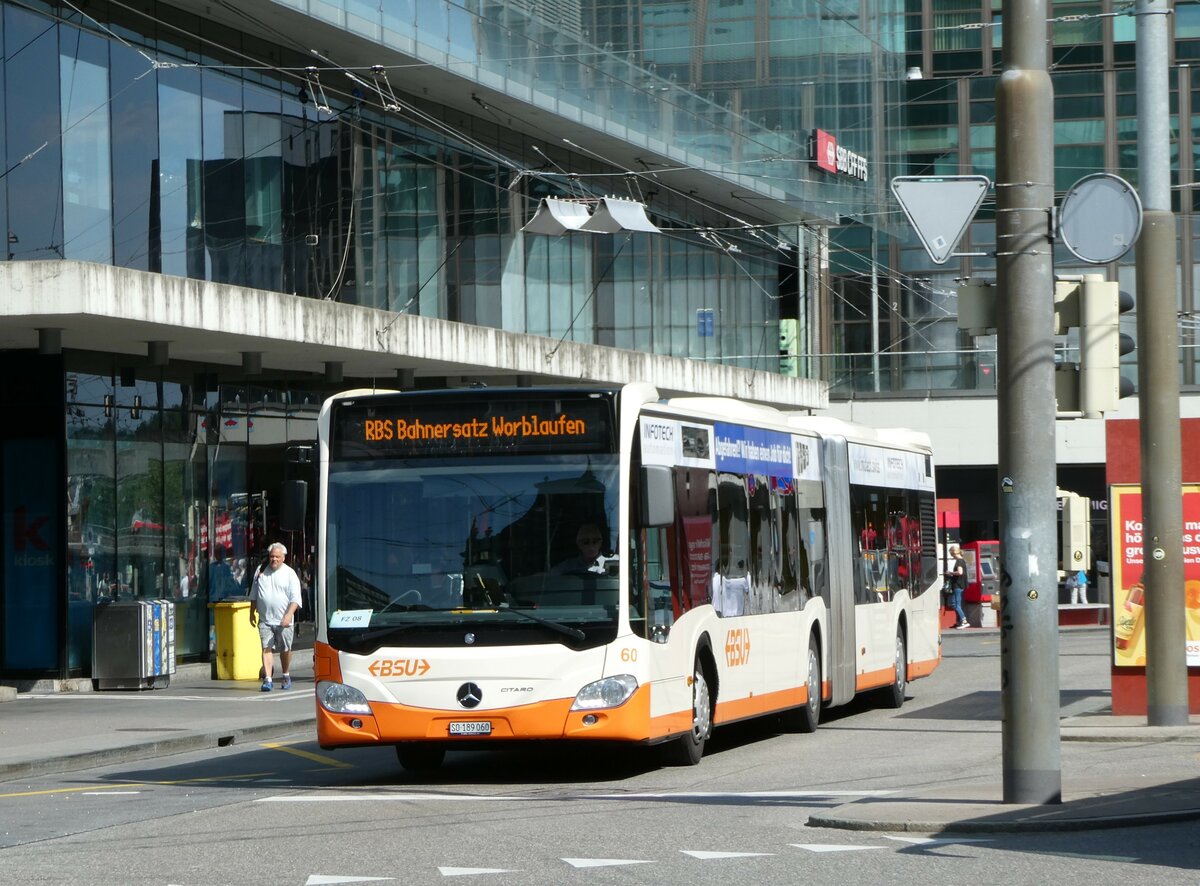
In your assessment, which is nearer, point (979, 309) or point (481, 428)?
point (979, 309)

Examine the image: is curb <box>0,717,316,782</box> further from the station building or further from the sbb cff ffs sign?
the sbb cff ffs sign

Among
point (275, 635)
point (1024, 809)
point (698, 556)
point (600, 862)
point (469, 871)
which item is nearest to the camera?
point (469, 871)

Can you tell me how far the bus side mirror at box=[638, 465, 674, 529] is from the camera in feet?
45.4

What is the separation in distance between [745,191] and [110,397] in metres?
19.2

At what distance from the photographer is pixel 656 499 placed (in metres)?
13.9

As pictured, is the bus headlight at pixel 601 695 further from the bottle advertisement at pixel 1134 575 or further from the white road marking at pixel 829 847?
the bottle advertisement at pixel 1134 575

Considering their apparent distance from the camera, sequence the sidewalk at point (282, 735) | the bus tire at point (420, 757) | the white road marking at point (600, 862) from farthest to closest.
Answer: the bus tire at point (420, 757)
the sidewalk at point (282, 735)
the white road marking at point (600, 862)

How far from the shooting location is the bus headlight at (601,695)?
44.8 ft

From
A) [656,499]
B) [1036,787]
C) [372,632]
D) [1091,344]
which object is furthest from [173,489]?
[1036,787]

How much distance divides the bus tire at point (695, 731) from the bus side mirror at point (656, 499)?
1537mm

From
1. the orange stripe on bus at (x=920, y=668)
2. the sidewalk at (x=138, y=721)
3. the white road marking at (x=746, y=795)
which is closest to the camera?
the white road marking at (x=746, y=795)

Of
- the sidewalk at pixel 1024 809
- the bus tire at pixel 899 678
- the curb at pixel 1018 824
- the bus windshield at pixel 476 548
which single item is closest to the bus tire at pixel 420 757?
the bus windshield at pixel 476 548

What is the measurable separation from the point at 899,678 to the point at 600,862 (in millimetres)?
12323

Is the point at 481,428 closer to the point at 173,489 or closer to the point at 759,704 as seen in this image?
the point at 759,704
